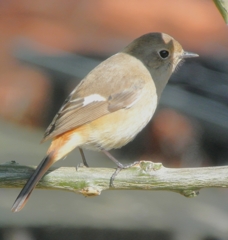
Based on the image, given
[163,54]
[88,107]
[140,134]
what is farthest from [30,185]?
[140,134]

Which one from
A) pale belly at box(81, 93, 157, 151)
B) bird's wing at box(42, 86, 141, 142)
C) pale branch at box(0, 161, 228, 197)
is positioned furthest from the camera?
pale belly at box(81, 93, 157, 151)

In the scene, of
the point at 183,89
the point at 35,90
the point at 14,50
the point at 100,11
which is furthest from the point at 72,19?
the point at 183,89

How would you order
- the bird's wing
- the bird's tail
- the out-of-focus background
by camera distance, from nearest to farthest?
the bird's tail < the bird's wing < the out-of-focus background

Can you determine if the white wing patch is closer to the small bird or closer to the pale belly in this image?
the small bird

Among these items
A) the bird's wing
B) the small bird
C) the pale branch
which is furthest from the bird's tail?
the bird's wing

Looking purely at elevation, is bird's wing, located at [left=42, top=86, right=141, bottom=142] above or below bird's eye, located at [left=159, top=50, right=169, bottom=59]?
below

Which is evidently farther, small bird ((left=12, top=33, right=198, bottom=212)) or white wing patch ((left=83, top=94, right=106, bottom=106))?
white wing patch ((left=83, top=94, right=106, bottom=106))

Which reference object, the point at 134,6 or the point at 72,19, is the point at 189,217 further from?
the point at 72,19

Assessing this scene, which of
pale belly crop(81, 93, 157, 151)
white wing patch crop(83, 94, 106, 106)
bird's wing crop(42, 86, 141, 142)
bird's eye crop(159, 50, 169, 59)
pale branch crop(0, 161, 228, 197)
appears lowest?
pale branch crop(0, 161, 228, 197)

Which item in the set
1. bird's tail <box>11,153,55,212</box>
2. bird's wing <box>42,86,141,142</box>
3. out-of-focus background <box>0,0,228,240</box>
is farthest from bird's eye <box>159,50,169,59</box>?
bird's tail <box>11,153,55,212</box>
